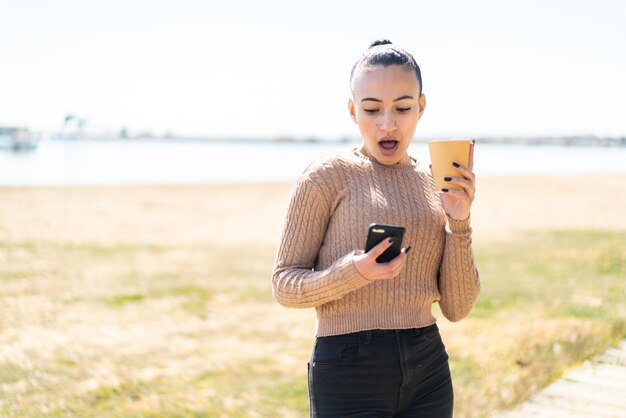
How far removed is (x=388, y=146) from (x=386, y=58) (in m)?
0.27

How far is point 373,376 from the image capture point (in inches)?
79.5

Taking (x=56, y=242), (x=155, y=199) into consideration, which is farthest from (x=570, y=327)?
(x=155, y=199)

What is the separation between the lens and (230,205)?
2081 cm

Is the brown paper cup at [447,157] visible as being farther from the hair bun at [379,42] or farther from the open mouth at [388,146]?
the hair bun at [379,42]

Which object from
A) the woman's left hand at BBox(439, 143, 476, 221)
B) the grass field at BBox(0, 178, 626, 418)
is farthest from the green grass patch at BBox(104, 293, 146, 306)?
the woman's left hand at BBox(439, 143, 476, 221)

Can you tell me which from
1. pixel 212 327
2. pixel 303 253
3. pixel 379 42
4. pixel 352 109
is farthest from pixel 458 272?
pixel 212 327

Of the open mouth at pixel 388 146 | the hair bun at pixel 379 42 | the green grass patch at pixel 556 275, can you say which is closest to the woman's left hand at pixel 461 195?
the open mouth at pixel 388 146

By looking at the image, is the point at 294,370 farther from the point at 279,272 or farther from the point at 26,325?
the point at 279,272

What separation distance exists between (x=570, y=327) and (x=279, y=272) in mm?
4816

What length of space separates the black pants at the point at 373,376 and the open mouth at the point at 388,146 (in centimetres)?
56

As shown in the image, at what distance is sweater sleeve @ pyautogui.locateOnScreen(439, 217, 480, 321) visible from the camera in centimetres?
215

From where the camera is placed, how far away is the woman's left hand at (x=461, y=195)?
6.74 feet

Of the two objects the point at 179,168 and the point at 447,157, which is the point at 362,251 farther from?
the point at 179,168

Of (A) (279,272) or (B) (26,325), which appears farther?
(B) (26,325)
